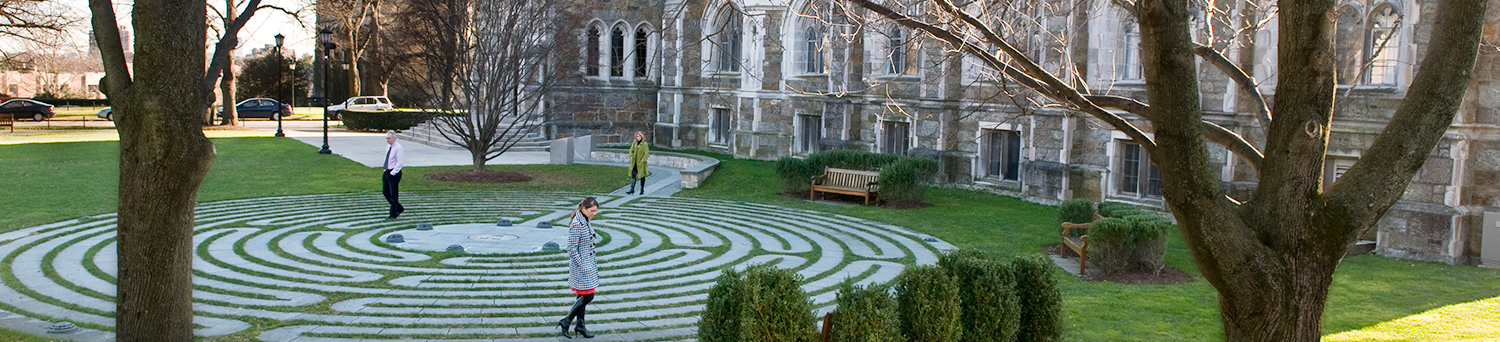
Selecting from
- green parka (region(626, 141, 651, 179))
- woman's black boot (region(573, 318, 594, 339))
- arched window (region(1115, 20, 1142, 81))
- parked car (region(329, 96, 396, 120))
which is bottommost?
woman's black boot (region(573, 318, 594, 339))

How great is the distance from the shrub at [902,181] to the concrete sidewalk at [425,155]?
415 centimetres

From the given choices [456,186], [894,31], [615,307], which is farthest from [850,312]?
[894,31]

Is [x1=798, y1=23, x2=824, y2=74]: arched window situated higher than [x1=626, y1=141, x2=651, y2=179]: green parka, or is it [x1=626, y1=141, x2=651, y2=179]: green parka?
[x1=798, y1=23, x2=824, y2=74]: arched window

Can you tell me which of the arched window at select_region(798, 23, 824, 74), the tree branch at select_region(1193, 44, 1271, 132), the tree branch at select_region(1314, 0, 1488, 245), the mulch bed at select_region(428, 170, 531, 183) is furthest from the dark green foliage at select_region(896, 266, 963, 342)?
the arched window at select_region(798, 23, 824, 74)

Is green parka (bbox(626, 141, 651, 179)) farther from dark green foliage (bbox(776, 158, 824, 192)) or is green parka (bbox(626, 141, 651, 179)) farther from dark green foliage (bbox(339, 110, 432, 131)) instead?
dark green foliage (bbox(339, 110, 432, 131))

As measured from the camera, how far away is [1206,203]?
6.26 meters

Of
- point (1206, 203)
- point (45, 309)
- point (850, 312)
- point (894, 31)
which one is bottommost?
point (45, 309)

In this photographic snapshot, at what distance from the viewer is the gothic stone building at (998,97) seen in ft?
50.1

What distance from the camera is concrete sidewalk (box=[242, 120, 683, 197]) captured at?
23.8 m

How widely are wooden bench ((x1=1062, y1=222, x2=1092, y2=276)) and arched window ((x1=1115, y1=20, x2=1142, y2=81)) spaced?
19.5 ft

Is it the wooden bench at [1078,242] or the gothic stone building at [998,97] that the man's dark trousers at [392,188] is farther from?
the wooden bench at [1078,242]

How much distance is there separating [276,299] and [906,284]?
6.12 meters

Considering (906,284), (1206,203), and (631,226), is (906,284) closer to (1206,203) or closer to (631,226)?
(1206,203)

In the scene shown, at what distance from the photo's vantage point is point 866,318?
7.63m
